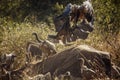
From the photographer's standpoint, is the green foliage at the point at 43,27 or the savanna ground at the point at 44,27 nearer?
the savanna ground at the point at 44,27

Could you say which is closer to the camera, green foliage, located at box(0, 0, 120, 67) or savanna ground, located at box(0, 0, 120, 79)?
savanna ground, located at box(0, 0, 120, 79)

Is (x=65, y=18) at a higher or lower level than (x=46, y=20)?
higher

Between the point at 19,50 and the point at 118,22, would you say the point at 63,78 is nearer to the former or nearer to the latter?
the point at 19,50

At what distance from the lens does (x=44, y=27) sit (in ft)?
61.9

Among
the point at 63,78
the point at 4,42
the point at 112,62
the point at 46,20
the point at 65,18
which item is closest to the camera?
the point at 63,78

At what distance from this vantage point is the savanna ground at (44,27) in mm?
12339

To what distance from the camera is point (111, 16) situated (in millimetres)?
16219

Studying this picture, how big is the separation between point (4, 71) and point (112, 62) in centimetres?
270

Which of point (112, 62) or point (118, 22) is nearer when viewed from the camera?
point (112, 62)

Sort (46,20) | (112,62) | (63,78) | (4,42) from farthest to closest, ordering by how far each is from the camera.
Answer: (46,20) → (4,42) → (112,62) → (63,78)

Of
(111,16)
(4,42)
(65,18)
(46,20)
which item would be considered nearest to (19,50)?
(4,42)

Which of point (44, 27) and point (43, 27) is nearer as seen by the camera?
point (43, 27)

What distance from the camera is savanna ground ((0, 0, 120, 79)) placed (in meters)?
12.3

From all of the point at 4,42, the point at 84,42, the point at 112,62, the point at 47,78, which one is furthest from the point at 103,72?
the point at 4,42
